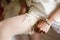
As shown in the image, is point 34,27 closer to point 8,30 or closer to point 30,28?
point 30,28

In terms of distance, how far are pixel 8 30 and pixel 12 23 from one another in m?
0.05

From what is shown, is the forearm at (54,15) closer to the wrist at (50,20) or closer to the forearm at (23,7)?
the wrist at (50,20)

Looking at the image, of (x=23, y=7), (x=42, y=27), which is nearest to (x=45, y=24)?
(x=42, y=27)

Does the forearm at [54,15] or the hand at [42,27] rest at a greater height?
the forearm at [54,15]

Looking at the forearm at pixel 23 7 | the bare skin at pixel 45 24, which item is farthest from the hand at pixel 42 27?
the forearm at pixel 23 7

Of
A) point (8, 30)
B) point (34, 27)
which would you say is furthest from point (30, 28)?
point (8, 30)

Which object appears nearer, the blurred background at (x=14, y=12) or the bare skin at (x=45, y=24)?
the bare skin at (x=45, y=24)

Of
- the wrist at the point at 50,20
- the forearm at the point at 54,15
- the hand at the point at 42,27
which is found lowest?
the hand at the point at 42,27

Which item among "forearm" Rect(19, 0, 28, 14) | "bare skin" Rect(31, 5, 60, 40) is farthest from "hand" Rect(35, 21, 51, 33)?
"forearm" Rect(19, 0, 28, 14)

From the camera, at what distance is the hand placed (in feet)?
2.85

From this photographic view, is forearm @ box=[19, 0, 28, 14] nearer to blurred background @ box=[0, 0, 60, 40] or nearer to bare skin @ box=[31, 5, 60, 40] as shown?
blurred background @ box=[0, 0, 60, 40]

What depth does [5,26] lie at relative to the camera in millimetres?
879

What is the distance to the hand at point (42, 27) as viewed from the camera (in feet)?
2.85

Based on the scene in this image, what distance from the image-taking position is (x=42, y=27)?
871mm
